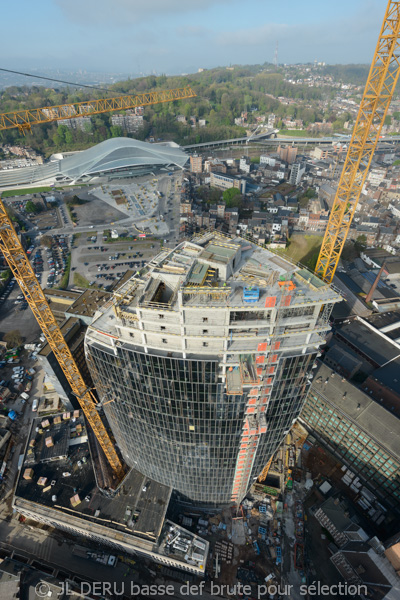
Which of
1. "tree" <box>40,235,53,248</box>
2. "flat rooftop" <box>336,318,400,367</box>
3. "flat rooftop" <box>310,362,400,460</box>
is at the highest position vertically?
"flat rooftop" <box>310,362,400,460</box>

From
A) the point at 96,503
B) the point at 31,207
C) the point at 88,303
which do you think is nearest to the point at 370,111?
the point at 88,303

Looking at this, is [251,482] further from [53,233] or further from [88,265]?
[53,233]

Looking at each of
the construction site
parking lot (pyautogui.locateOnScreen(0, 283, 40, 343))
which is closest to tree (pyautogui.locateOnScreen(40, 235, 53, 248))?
parking lot (pyautogui.locateOnScreen(0, 283, 40, 343))

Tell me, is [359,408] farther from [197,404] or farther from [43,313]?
[43,313]

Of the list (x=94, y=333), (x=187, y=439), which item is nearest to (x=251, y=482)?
(x=187, y=439)

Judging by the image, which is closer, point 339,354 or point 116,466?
point 116,466

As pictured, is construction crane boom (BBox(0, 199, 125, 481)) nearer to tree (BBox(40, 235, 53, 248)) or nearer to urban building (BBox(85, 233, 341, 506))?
urban building (BBox(85, 233, 341, 506))
